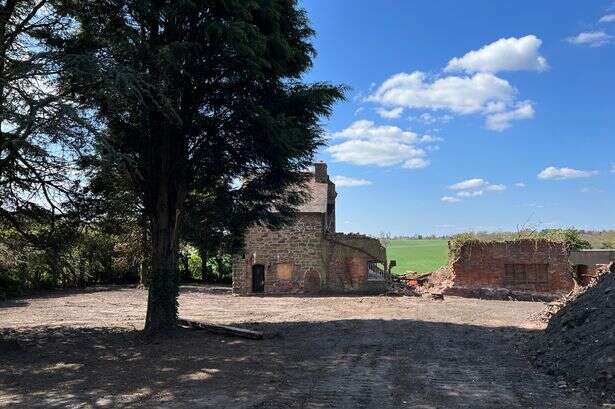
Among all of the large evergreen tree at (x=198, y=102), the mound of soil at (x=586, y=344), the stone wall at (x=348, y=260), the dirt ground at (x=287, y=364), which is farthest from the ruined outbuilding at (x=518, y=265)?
the large evergreen tree at (x=198, y=102)

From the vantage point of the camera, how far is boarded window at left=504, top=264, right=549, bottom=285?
92.2 feet

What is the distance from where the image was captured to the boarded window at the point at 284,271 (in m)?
29.9

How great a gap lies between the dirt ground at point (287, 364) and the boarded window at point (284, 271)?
10.2 m

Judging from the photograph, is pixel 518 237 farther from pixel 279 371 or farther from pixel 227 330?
pixel 279 371

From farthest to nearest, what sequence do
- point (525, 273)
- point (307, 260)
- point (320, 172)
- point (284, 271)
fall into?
point (320, 172)
point (284, 271)
point (307, 260)
point (525, 273)

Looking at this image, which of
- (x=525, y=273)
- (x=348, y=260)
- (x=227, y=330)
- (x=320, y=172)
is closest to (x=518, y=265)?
(x=525, y=273)

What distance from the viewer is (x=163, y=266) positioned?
44.9 feet

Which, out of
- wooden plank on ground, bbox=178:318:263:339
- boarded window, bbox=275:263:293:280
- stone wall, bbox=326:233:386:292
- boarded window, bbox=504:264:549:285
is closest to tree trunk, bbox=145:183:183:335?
wooden plank on ground, bbox=178:318:263:339

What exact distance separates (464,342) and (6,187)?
11240 mm

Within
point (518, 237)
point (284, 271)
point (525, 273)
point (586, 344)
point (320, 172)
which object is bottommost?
point (586, 344)

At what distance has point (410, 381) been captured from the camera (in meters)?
8.70

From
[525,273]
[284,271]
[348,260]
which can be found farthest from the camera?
[348,260]

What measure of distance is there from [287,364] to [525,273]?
70.2 ft

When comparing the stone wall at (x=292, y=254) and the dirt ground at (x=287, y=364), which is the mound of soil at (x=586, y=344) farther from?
the stone wall at (x=292, y=254)
